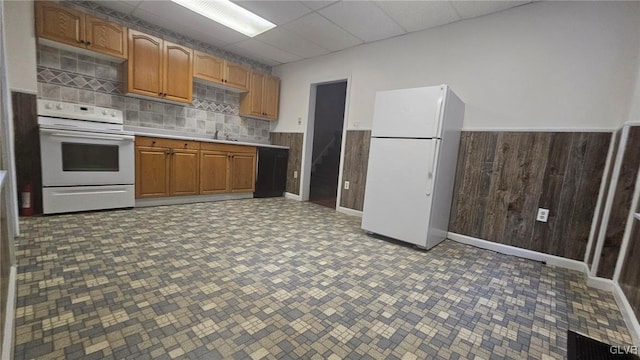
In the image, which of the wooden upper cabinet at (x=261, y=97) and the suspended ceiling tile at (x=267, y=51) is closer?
the suspended ceiling tile at (x=267, y=51)

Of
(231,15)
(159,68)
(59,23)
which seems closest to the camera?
(59,23)

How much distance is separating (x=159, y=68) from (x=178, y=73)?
0.73ft

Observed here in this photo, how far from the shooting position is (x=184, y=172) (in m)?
3.33

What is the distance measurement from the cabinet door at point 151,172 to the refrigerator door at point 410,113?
8.47 feet

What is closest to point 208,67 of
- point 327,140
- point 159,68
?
point 159,68

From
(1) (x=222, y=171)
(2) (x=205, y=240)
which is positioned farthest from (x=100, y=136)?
(2) (x=205, y=240)

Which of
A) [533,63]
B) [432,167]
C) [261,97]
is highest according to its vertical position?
[533,63]

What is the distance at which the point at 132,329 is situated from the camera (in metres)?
1.13

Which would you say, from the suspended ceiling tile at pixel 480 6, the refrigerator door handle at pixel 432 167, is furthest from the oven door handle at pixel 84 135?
the suspended ceiling tile at pixel 480 6

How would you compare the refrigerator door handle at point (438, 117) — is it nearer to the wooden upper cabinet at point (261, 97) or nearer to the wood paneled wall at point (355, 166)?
the wood paneled wall at point (355, 166)

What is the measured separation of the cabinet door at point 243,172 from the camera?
3828mm

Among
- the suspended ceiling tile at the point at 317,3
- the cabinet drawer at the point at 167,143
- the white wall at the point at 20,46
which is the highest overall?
the suspended ceiling tile at the point at 317,3

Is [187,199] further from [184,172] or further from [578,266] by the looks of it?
[578,266]

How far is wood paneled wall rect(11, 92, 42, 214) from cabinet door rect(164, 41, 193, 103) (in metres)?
1.25
